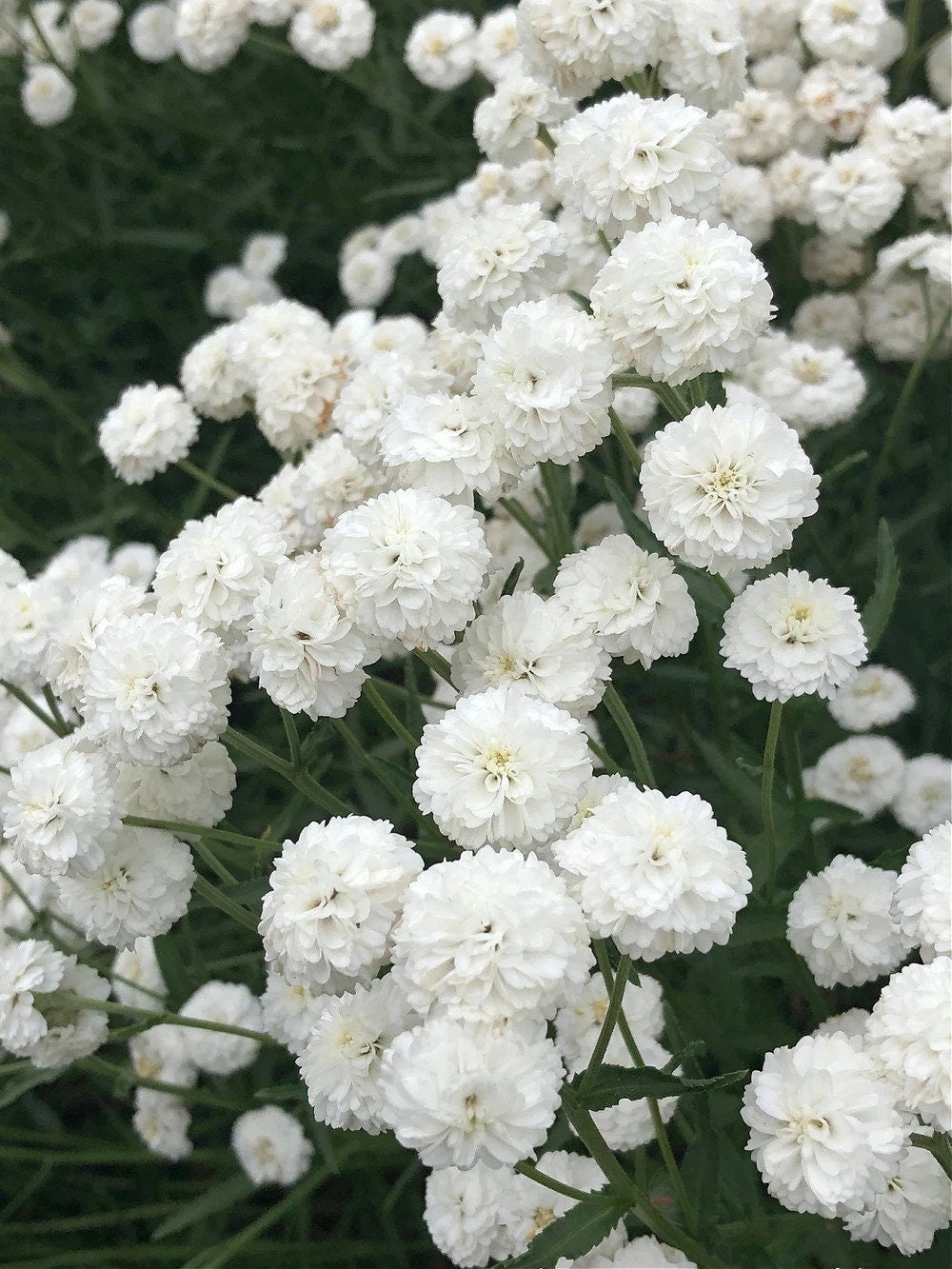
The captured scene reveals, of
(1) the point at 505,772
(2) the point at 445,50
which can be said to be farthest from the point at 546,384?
(2) the point at 445,50

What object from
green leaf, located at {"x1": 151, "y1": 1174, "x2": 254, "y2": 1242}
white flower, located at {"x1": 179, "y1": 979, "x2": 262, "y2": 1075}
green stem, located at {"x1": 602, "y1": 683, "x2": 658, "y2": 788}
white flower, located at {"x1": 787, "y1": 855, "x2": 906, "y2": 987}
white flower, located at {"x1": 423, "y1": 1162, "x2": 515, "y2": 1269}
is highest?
green stem, located at {"x1": 602, "y1": 683, "x2": 658, "y2": 788}

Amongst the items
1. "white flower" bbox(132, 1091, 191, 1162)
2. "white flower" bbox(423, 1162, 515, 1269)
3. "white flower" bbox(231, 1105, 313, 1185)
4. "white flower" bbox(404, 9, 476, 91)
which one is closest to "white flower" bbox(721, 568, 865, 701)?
"white flower" bbox(423, 1162, 515, 1269)

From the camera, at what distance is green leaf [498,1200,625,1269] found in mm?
1364

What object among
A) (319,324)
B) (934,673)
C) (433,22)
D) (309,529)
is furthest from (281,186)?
(934,673)

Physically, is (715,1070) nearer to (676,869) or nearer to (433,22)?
(676,869)

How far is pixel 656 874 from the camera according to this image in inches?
47.9

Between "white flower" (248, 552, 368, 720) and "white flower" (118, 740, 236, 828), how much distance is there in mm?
197

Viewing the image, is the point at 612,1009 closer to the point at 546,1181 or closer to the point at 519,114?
the point at 546,1181

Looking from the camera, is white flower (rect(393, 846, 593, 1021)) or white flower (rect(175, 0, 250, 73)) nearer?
white flower (rect(393, 846, 593, 1021))

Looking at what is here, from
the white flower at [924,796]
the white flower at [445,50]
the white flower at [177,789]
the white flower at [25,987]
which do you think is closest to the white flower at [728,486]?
the white flower at [177,789]

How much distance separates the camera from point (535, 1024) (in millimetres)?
1200

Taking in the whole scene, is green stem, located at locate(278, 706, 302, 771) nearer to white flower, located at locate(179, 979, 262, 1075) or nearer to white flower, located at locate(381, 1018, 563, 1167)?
white flower, located at locate(381, 1018, 563, 1167)

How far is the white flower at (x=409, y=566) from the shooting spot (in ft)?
4.69

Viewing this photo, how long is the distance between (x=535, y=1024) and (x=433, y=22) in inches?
102
